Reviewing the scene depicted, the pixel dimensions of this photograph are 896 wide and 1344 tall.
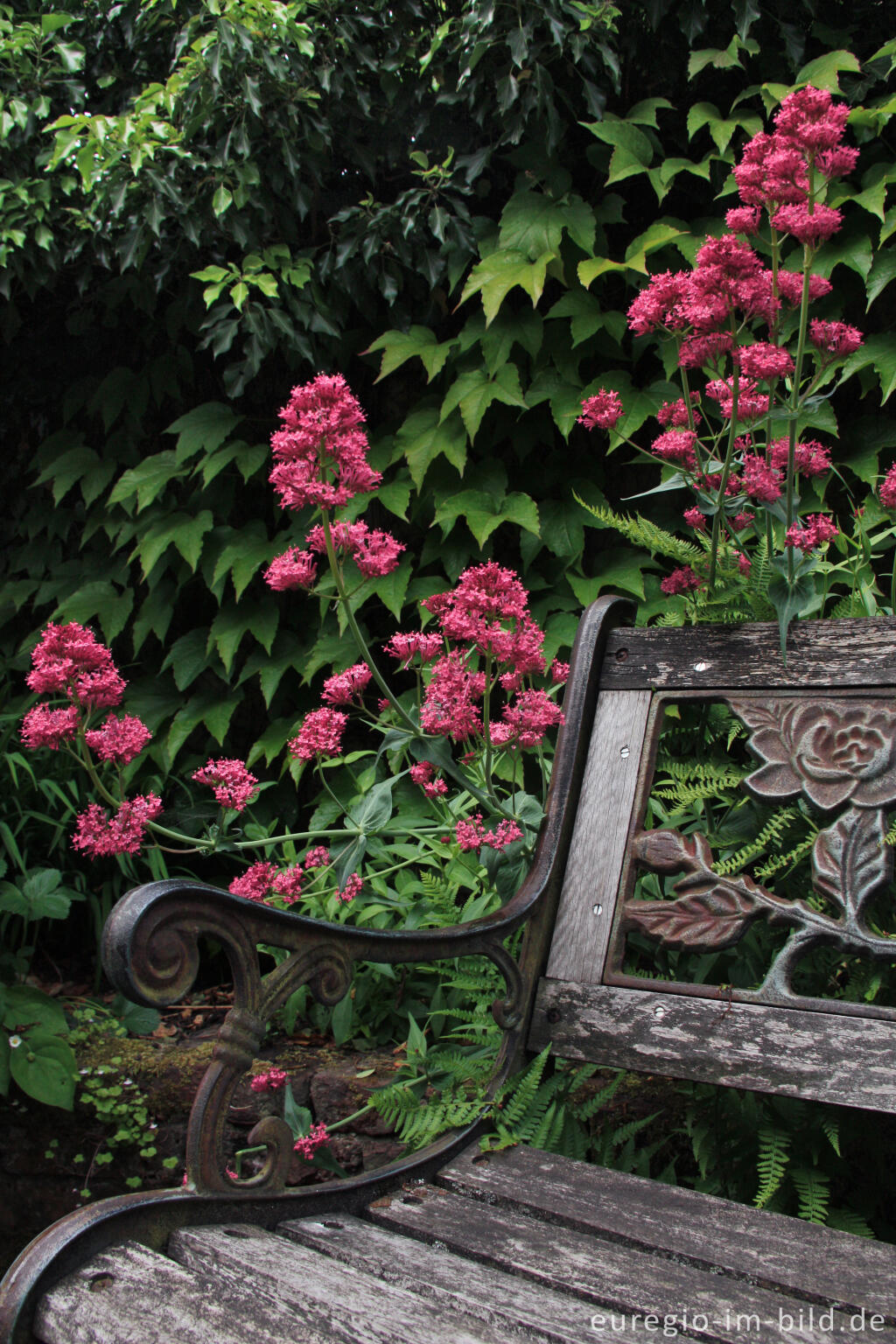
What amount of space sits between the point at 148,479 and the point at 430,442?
0.90m

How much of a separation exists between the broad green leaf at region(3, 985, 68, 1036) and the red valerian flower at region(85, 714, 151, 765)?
29.8 inches

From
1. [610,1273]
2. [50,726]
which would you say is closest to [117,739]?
[50,726]

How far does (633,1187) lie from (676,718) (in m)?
0.74

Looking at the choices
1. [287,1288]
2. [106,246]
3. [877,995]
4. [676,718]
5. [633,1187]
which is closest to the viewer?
[287,1288]

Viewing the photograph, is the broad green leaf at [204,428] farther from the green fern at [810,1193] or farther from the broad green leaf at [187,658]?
the green fern at [810,1193]

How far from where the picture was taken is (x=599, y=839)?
130 cm

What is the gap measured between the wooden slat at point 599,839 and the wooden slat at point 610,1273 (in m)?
0.34

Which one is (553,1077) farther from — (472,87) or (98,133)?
(98,133)

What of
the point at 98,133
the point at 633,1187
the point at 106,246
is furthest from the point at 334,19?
the point at 633,1187

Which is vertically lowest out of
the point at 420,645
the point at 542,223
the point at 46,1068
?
the point at 46,1068

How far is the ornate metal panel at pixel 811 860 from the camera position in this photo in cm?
110

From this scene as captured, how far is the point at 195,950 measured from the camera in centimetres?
89

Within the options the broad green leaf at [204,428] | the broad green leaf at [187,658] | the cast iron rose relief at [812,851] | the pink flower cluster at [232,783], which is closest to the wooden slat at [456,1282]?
the cast iron rose relief at [812,851]

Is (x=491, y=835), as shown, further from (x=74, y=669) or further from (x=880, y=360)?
(x=880, y=360)
